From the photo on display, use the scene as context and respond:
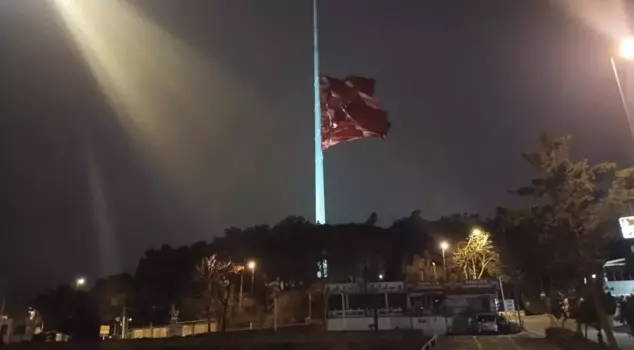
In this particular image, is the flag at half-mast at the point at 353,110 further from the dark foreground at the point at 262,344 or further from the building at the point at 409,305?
the building at the point at 409,305

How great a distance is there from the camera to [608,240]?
2662cm

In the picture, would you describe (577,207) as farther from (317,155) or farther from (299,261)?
(299,261)

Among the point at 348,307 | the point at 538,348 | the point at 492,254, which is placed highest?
the point at 492,254

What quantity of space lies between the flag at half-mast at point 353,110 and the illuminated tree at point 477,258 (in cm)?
2843

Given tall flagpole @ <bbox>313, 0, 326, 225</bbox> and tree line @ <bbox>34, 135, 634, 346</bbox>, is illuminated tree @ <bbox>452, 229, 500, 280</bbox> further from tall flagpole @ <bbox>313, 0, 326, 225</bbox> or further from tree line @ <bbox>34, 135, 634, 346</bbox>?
tall flagpole @ <bbox>313, 0, 326, 225</bbox>

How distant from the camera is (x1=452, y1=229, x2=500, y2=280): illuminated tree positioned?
62588 millimetres

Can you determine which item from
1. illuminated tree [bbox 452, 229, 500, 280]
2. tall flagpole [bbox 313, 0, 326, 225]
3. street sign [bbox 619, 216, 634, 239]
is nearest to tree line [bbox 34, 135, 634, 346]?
illuminated tree [bbox 452, 229, 500, 280]

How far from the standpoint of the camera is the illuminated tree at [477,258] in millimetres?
62588

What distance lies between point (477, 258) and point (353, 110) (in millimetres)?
33334

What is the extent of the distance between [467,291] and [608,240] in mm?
27958

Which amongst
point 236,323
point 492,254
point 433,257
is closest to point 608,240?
point 492,254

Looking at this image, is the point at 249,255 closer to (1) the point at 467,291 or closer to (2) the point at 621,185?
(1) the point at 467,291

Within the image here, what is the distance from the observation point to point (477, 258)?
2557 inches

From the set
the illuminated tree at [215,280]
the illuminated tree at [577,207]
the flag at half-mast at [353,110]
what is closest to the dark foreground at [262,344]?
the illuminated tree at [577,207]
